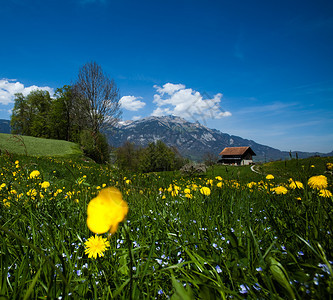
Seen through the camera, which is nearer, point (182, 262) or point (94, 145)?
point (182, 262)

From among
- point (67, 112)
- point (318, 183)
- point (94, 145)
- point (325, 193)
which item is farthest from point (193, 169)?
point (67, 112)

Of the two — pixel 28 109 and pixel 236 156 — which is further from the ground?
pixel 28 109

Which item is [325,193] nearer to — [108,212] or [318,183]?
[318,183]

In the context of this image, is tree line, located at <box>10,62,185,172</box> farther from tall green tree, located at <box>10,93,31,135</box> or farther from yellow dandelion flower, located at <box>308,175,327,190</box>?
yellow dandelion flower, located at <box>308,175,327,190</box>

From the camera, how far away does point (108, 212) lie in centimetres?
47

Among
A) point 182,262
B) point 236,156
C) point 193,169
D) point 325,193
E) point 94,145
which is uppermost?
point 94,145

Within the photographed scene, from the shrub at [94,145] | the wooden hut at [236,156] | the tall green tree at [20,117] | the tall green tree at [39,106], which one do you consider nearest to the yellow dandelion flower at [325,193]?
the shrub at [94,145]

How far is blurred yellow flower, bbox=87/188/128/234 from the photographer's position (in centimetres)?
45

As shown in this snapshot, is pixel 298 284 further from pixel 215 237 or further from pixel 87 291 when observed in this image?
pixel 87 291

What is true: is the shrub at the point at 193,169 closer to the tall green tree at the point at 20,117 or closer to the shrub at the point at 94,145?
the shrub at the point at 94,145

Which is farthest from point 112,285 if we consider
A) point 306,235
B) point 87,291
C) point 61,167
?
point 61,167

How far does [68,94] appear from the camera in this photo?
1533 inches

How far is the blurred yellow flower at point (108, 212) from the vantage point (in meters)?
0.45

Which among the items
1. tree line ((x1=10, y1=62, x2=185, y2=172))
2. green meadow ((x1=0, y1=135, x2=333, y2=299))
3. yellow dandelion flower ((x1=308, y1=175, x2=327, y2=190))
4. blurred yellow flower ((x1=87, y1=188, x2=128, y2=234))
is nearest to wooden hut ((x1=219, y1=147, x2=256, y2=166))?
tree line ((x1=10, y1=62, x2=185, y2=172))
